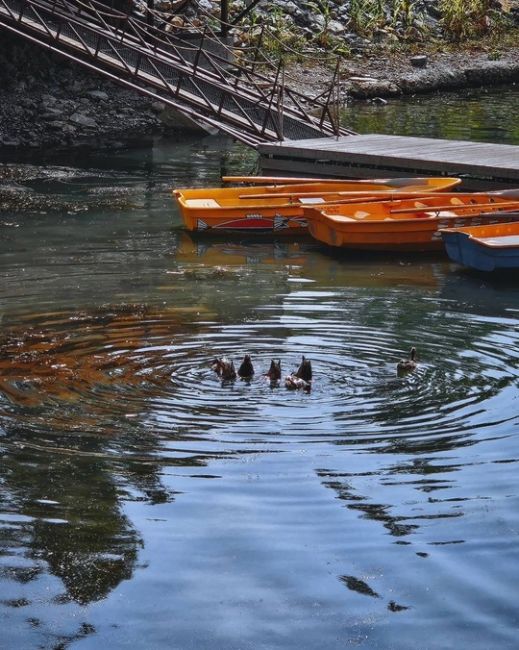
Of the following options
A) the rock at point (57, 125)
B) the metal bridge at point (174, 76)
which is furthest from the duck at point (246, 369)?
the rock at point (57, 125)

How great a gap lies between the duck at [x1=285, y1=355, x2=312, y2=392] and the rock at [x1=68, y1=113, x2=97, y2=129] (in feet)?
61.5

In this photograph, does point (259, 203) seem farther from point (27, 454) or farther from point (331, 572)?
point (331, 572)

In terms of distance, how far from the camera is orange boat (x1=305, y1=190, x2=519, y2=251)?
15.9 metres

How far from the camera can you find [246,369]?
9.95m

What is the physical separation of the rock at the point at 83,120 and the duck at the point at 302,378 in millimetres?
18747

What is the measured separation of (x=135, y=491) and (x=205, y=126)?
70.1 ft

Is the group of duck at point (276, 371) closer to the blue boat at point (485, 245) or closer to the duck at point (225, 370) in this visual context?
the duck at point (225, 370)

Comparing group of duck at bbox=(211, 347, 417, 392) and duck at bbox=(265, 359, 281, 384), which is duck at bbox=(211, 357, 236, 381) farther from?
duck at bbox=(265, 359, 281, 384)

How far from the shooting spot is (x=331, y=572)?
261 inches

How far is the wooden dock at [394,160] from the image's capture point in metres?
18.5

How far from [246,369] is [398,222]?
6.45m

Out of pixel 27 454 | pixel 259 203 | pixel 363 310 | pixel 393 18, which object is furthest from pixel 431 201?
pixel 393 18

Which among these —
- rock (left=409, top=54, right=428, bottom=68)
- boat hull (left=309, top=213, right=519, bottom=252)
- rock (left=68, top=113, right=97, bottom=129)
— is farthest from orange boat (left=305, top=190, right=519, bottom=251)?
rock (left=409, top=54, right=428, bottom=68)

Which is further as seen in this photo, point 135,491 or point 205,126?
point 205,126
